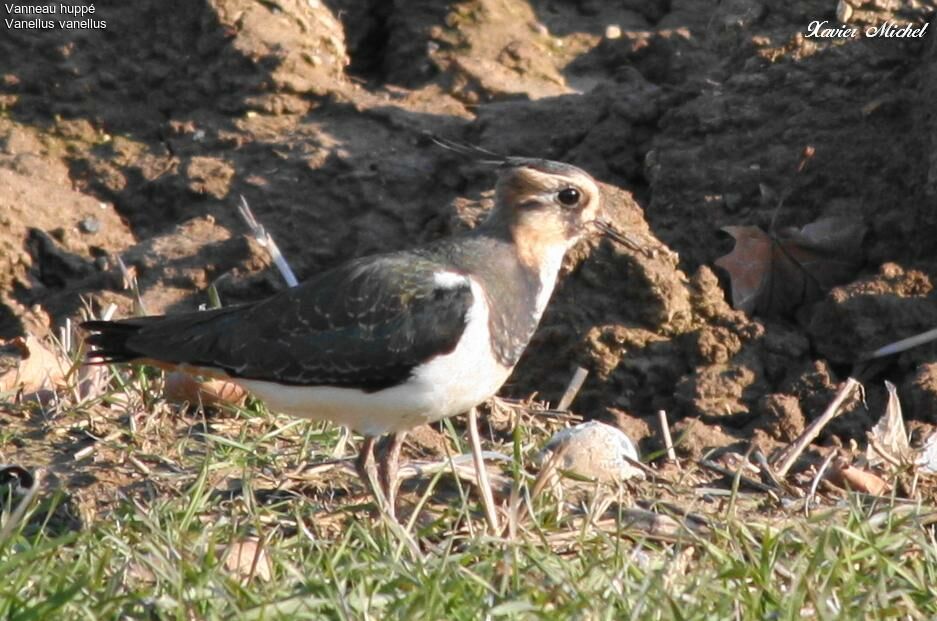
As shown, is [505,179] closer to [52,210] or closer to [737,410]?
[737,410]

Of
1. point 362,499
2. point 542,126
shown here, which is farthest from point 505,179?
point 542,126

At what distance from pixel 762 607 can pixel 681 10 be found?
173 inches

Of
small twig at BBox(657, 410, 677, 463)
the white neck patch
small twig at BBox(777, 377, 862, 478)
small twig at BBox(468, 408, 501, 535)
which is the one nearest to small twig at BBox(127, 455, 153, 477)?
small twig at BBox(468, 408, 501, 535)

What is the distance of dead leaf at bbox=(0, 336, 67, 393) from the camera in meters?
6.12

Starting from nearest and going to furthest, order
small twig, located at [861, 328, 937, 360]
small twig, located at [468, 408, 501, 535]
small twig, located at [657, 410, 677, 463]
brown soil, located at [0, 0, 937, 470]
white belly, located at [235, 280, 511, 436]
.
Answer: small twig, located at [468, 408, 501, 535], white belly, located at [235, 280, 511, 436], small twig, located at [657, 410, 677, 463], small twig, located at [861, 328, 937, 360], brown soil, located at [0, 0, 937, 470]

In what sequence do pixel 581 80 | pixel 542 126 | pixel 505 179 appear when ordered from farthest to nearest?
pixel 581 80
pixel 542 126
pixel 505 179

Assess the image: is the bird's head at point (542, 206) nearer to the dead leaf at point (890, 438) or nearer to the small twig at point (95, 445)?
the dead leaf at point (890, 438)

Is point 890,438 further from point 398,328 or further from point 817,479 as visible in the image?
point 398,328

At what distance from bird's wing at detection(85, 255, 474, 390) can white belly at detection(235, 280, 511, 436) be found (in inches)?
1.4

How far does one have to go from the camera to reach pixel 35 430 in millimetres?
5852

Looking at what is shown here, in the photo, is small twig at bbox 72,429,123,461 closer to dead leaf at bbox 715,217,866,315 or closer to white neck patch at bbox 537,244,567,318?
white neck patch at bbox 537,244,567,318

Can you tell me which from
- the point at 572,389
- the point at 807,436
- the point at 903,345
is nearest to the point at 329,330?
the point at 572,389

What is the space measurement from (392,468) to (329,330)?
0.50 meters

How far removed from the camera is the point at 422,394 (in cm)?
513
